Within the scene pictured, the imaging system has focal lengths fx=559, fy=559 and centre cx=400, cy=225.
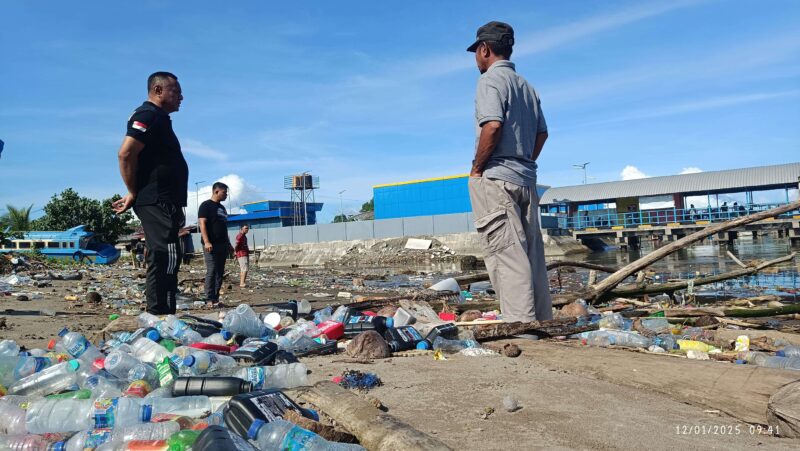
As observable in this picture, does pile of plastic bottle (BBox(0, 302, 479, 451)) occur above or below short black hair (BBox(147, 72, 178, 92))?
below

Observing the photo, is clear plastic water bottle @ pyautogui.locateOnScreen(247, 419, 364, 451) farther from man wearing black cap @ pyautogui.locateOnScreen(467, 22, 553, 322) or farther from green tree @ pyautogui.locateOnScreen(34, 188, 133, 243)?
green tree @ pyautogui.locateOnScreen(34, 188, 133, 243)

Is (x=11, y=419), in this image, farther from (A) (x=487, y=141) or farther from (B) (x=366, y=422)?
(A) (x=487, y=141)

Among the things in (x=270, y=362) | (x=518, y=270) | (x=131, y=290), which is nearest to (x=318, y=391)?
(x=270, y=362)

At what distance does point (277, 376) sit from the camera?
8.38 feet

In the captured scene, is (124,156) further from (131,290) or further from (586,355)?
(131,290)

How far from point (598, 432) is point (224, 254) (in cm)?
604

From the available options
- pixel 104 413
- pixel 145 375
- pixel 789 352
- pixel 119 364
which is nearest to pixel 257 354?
pixel 145 375

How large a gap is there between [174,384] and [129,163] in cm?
217

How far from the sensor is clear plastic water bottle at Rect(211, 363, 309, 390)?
2.49 meters

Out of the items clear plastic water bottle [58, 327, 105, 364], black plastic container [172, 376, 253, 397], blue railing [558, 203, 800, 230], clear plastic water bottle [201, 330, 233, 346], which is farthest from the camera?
blue railing [558, 203, 800, 230]

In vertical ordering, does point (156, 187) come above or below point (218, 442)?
above

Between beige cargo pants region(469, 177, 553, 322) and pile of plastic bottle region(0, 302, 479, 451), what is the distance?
0.43m

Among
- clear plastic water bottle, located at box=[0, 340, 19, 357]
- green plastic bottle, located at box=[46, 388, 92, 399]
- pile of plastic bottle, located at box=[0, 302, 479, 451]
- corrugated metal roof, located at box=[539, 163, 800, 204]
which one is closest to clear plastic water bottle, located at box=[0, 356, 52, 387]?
pile of plastic bottle, located at box=[0, 302, 479, 451]

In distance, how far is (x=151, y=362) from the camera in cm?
296
